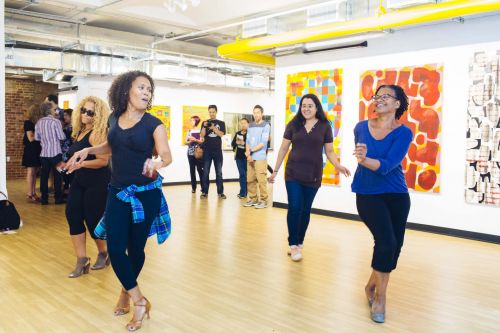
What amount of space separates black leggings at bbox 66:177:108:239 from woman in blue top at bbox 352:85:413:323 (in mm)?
2064

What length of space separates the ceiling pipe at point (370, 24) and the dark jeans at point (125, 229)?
172 inches

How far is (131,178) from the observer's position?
2.93 metres

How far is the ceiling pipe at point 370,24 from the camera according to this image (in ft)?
18.1

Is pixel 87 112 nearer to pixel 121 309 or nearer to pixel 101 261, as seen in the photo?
pixel 101 261

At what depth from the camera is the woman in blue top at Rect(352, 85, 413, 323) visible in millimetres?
3186

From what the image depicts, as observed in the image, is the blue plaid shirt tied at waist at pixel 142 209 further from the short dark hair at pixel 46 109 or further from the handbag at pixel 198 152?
the handbag at pixel 198 152

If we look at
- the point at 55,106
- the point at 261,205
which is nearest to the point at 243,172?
the point at 261,205

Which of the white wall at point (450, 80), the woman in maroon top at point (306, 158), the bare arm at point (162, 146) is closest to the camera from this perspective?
the bare arm at point (162, 146)

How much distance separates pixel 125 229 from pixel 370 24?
4.72 metres

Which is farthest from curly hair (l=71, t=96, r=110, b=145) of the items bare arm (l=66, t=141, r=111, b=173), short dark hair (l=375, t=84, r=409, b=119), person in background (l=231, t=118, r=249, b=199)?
person in background (l=231, t=118, r=249, b=199)

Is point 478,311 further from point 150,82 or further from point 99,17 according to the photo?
point 99,17

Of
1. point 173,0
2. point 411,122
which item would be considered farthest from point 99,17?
point 411,122

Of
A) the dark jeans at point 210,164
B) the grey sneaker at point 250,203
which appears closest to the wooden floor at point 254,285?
the grey sneaker at point 250,203

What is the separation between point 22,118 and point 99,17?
5.20 m
